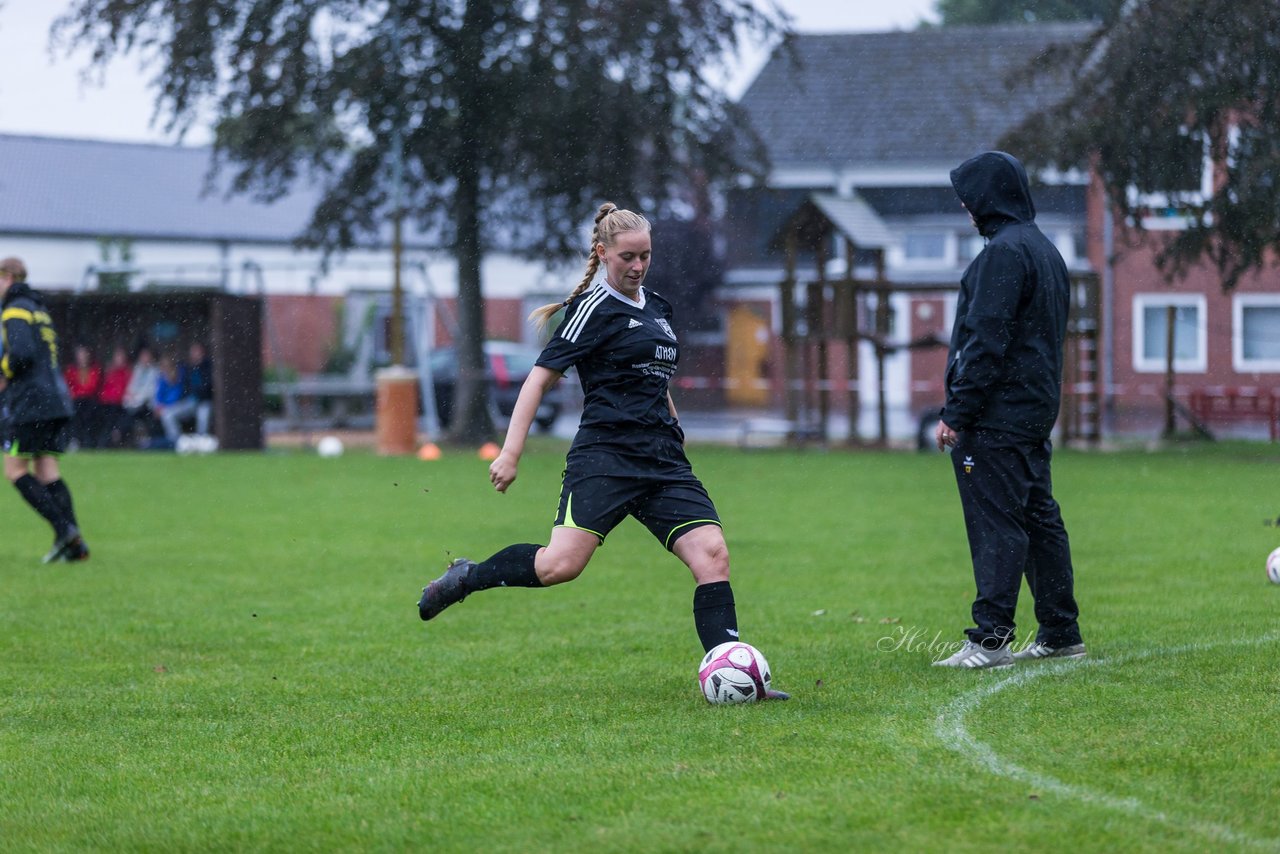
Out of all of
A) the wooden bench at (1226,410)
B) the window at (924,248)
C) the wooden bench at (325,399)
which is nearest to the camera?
the wooden bench at (1226,410)

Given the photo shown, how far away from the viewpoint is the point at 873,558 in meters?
11.2

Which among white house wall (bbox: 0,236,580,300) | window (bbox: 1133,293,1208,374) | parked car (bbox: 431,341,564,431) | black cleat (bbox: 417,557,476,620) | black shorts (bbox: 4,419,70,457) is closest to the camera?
black cleat (bbox: 417,557,476,620)

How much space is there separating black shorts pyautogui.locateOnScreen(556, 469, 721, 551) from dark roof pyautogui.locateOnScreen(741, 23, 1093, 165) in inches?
1448

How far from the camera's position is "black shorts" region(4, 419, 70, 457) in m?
11.3

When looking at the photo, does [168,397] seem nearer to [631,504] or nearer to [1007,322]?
[631,504]

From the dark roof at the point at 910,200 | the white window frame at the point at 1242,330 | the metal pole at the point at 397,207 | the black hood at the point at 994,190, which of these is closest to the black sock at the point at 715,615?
the black hood at the point at 994,190

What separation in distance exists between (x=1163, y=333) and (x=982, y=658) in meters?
32.9

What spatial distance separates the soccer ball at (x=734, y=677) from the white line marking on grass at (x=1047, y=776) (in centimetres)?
69

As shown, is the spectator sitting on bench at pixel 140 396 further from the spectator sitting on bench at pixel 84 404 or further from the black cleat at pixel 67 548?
the black cleat at pixel 67 548

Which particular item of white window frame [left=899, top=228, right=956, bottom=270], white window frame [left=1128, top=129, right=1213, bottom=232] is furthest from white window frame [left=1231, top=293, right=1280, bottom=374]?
white window frame [left=1128, top=129, right=1213, bottom=232]

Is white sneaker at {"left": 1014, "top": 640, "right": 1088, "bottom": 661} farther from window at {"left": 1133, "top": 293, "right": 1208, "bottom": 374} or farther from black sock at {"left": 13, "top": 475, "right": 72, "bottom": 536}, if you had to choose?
window at {"left": 1133, "top": 293, "right": 1208, "bottom": 374}

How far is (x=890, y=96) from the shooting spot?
43625 millimetres

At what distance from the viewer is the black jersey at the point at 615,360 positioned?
6.19 meters

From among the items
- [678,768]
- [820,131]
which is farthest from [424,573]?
[820,131]
